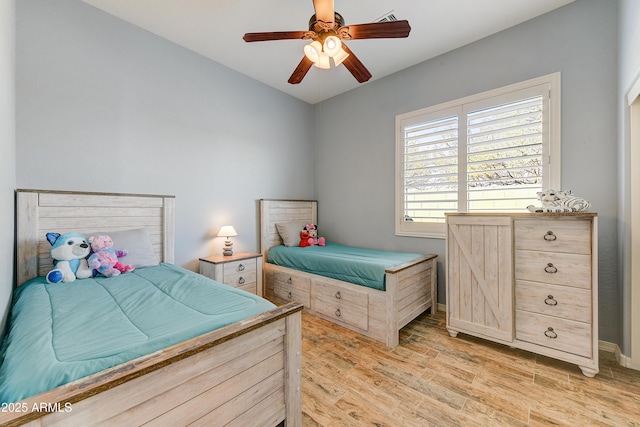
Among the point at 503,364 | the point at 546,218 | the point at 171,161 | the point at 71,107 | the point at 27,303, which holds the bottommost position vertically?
the point at 503,364

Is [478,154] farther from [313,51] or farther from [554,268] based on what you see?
[313,51]

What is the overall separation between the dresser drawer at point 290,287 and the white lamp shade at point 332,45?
7.09ft

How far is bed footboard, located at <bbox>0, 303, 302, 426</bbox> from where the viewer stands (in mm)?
763

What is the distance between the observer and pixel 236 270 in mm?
2900

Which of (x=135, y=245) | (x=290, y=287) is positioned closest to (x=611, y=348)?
(x=290, y=287)

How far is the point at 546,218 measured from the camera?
195cm

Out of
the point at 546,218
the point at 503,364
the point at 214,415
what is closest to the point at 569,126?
the point at 546,218

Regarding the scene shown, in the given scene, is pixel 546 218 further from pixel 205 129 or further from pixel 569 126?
pixel 205 129

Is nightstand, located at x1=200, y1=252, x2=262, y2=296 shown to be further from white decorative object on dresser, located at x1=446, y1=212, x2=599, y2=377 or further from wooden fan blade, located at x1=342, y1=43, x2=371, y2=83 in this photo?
wooden fan blade, located at x1=342, y1=43, x2=371, y2=83

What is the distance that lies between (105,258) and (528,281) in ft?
10.7

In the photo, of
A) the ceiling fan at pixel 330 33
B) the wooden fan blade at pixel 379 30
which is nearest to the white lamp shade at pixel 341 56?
the ceiling fan at pixel 330 33

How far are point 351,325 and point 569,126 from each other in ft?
8.54

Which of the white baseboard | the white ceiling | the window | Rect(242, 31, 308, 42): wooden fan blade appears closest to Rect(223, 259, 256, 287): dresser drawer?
the window

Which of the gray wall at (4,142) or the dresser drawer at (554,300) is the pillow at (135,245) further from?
the dresser drawer at (554,300)
